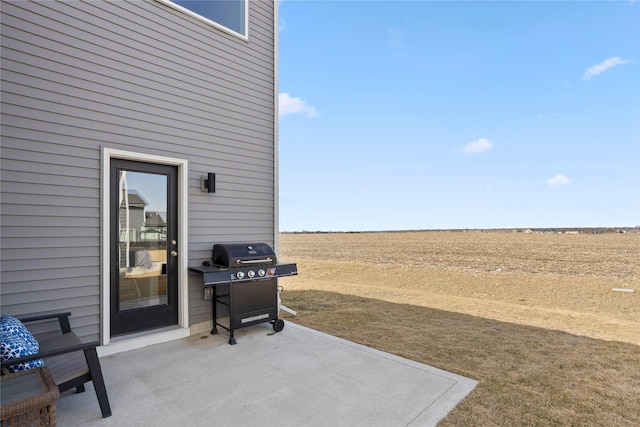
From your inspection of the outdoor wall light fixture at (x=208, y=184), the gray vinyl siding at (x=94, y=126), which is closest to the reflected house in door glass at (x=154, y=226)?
the gray vinyl siding at (x=94, y=126)

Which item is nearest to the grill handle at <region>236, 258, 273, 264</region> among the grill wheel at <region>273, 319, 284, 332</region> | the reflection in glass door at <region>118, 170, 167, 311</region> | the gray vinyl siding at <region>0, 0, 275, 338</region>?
the gray vinyl siding at <region>0, 0, 275, 338</region>

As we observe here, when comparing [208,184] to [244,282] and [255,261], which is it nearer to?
[255,261]

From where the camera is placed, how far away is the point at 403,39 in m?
10.2

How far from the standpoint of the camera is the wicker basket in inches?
56.4

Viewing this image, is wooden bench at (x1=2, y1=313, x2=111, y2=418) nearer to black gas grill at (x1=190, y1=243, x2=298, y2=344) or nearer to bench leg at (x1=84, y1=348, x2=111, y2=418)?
bench leg at (x1=84, y1=348, x2=111, y2=418)

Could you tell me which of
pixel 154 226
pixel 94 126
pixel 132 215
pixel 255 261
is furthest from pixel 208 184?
pixel 94 126

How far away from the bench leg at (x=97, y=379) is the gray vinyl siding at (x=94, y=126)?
3.77 ft

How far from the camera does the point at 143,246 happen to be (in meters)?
3.43

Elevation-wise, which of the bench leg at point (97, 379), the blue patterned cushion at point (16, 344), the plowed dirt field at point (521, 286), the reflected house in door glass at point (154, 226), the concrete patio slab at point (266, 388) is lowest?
the plowed dirt field at point (521, 286)

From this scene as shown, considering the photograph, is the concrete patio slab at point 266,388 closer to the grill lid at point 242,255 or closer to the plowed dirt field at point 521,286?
the grill lid at point 242,255

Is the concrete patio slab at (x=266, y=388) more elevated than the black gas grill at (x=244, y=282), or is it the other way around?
the black gas grill at (x=244, y=282)

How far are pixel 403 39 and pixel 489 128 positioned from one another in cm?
657

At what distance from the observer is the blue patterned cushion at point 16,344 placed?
1.85 meters

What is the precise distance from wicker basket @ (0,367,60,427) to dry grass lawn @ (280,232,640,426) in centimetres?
221
